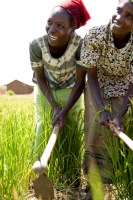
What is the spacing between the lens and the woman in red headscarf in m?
3.20

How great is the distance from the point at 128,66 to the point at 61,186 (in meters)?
0.88

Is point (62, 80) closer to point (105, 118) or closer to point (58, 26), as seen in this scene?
point (58, 26)

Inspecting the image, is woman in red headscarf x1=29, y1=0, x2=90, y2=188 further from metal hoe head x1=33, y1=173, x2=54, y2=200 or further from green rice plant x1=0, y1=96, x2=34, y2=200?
metal hoe head x1=33, y1=173, x2=54, y2=200

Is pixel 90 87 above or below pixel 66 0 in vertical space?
below

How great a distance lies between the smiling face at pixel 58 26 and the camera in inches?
123

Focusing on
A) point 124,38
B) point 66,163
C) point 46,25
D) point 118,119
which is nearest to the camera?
point 118,119

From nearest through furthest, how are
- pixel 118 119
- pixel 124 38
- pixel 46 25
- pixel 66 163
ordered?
pixel 118 119, pixel 124 38, pixel 46 25, pixel 66 163

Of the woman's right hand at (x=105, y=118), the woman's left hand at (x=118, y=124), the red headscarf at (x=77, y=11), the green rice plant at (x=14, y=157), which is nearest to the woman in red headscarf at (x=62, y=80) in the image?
the red headscarf at (x=77, y=11)

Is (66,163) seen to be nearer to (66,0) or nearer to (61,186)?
(61,186)

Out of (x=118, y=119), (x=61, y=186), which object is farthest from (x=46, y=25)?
(x=61, y=186)

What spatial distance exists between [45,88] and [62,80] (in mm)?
191

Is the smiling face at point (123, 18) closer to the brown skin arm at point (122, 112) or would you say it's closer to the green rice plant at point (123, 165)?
the brown skin arm at point (122, 112)

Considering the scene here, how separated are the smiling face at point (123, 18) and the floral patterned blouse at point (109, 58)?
10 centimetres

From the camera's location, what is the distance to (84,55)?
3084 millimetres
